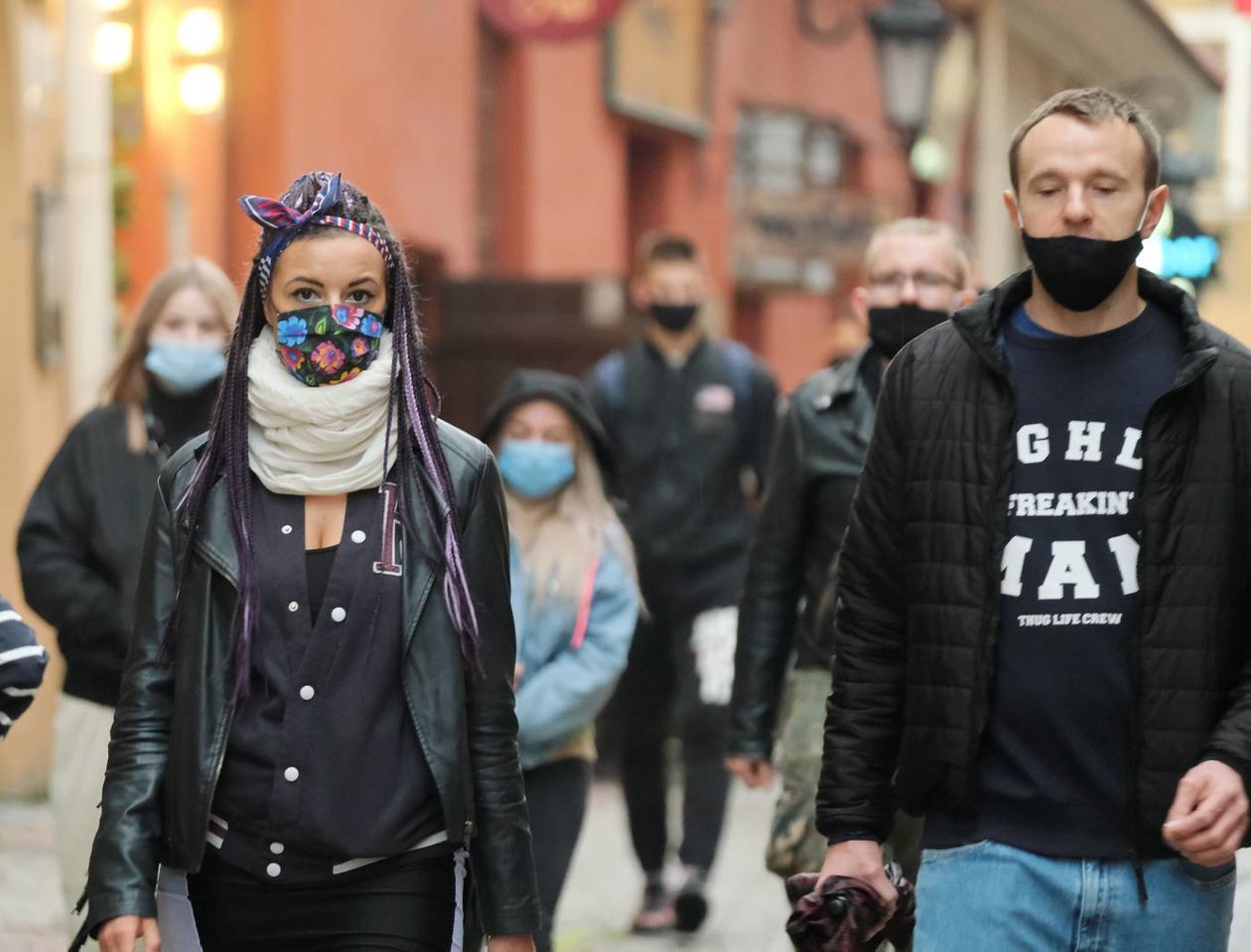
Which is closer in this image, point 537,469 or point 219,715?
point 219,715

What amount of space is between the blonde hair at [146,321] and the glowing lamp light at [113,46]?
15.7 ft

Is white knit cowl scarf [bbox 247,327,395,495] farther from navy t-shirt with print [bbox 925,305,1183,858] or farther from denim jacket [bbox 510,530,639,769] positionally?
denim jacket [bbox 510,530,639,769]

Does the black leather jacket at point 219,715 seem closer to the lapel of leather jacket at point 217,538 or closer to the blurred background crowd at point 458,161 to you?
the lapel of leather jacket at point 217,538

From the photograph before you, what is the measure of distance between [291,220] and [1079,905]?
1.65m

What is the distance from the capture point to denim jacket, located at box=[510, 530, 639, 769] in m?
6.37

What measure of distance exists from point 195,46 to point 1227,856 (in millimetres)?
8970

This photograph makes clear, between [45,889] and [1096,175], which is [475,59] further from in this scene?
[1096,175]

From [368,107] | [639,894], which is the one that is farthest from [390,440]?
[368,107]

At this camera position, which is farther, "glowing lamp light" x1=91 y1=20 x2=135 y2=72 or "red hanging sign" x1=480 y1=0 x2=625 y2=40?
"red hanging sign" x1=480 y1=0 x2=625 y2=40

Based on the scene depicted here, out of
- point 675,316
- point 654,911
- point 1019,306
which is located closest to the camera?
point 1019,306

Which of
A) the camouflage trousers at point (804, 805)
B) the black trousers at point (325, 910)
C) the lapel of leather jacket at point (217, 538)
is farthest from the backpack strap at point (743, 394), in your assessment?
the black trousers at point (325, 910)

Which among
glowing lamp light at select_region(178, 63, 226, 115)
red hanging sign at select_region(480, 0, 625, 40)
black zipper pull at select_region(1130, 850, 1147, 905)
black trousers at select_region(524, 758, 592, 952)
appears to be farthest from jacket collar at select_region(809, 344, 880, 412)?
red hanging sign at select_region(480, 0, 625, 40)

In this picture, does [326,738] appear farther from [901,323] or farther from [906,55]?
[906,55]

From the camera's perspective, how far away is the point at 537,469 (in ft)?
22.2
